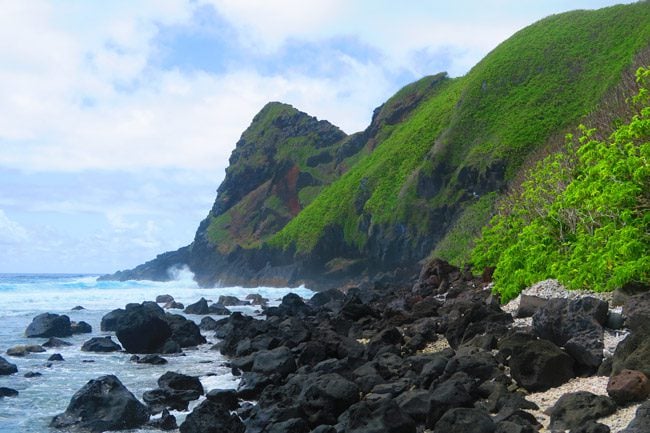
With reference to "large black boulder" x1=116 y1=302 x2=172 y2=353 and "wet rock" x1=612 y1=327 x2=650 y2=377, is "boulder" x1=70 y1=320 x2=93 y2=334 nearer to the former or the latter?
"large black boulder" x1=116 y1=302 x2=172 y2=353

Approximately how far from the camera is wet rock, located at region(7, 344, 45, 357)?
87.1 ft

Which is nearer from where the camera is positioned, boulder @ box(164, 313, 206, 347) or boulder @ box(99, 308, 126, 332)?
boulder @ box(164, 313, 206, 347)

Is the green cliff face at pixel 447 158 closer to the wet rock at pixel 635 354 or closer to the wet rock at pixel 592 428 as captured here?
the wet rock at pixel 635 354

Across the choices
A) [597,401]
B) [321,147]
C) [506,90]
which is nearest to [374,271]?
[506,90]

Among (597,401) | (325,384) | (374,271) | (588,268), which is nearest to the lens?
(597,401)

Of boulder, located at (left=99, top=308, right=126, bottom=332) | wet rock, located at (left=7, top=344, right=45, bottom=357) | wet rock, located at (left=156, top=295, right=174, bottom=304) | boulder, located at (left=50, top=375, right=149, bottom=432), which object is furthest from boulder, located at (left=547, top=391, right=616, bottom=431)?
wet rock, located at (left=156, top=295, right=174, bottom=304)

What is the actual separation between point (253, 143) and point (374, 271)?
249 feet

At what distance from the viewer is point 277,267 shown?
329 ft

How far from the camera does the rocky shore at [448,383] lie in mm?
10430

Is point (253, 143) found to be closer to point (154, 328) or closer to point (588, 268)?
point (154, 328)

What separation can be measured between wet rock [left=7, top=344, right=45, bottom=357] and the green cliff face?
1319 inches

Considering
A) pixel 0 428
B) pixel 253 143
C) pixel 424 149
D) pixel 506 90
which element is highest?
pixel 253 143

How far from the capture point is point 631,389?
10.2 meters

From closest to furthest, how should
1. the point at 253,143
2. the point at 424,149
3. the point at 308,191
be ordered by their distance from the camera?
the point at 424,149, the point at 308,191, the point at 253,143
